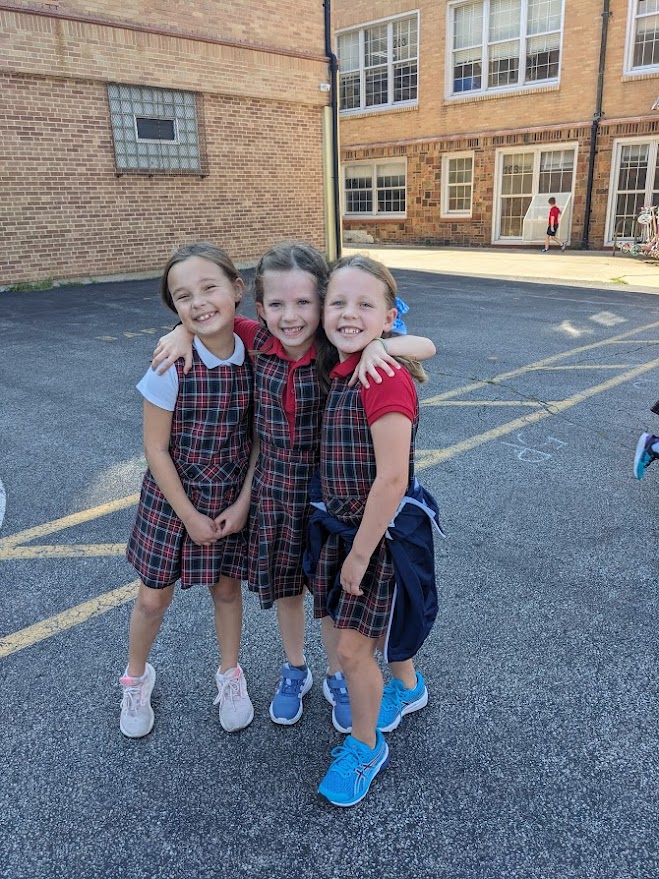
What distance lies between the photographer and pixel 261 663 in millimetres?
2719

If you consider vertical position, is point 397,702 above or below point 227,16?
below

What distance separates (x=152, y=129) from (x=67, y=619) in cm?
1233

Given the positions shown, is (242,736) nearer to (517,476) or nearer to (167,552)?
(167,552)

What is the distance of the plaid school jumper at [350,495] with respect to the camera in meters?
1.93

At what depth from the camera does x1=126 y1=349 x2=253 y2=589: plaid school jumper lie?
2131mm

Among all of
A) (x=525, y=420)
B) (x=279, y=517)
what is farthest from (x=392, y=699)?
Result: (x=525, y=420)

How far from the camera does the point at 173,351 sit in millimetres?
2090

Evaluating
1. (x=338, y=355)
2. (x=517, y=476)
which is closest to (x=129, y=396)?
(x=517, y=476)

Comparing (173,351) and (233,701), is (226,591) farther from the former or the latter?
(173,351)

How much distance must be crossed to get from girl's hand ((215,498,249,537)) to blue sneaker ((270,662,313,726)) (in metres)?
0.61

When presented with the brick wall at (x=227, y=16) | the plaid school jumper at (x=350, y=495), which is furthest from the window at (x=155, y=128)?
the plaid school jumper at (x=350, y=495)

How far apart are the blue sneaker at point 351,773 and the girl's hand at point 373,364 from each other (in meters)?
1.13

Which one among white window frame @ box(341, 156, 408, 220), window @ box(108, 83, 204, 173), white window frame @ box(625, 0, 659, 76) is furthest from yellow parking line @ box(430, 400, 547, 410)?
white window frame @ box(341, 156, 408, 220)

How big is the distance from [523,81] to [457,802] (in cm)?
2133
